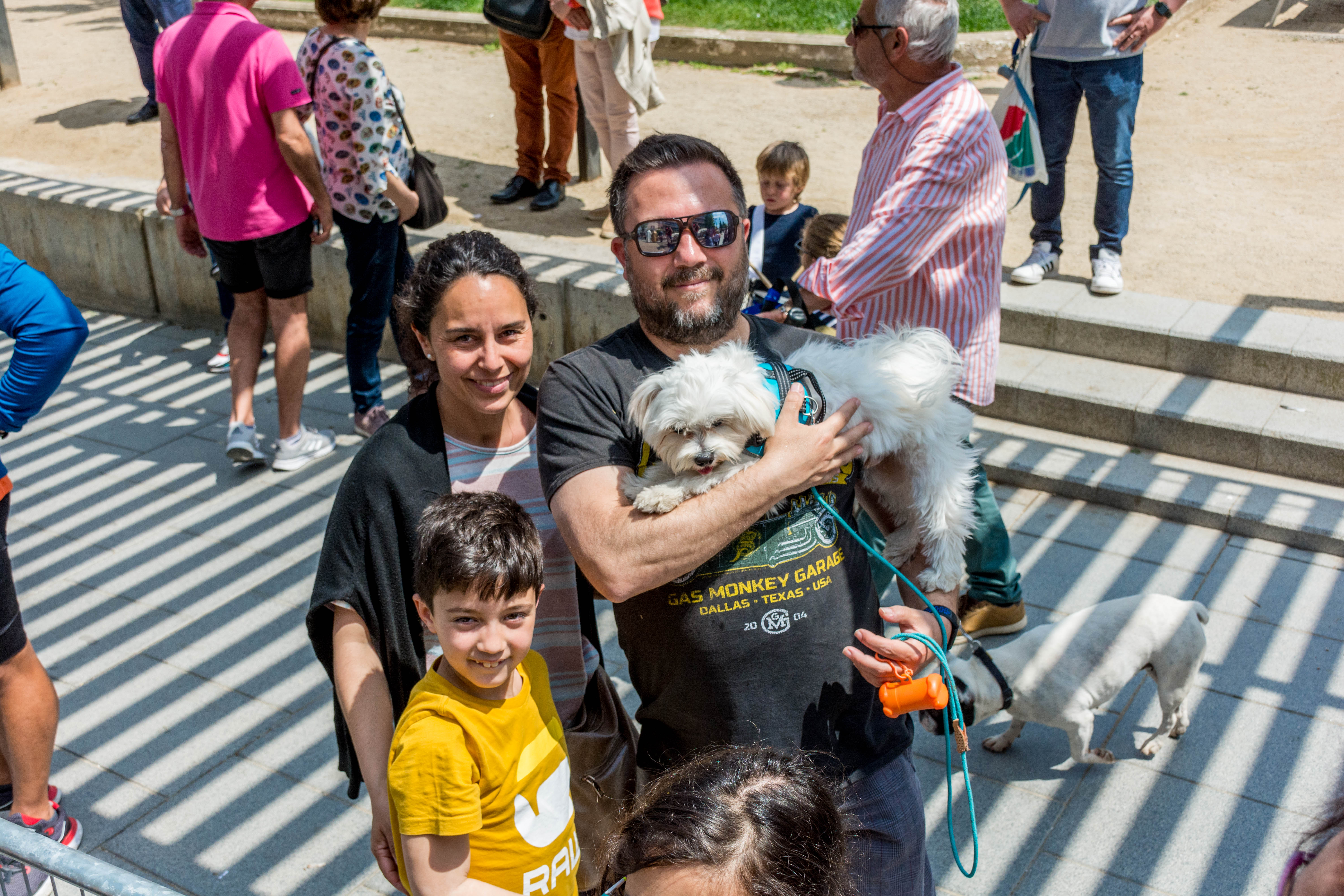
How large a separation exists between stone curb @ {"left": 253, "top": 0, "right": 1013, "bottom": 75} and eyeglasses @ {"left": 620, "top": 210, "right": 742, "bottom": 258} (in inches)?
301

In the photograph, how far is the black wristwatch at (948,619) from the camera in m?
2.40

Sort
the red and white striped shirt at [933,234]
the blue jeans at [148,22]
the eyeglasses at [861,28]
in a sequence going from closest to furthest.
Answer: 1. the red and white striped shirt at [933,234]
2. the eyeglasses at [861,28]
3. the blue jeans at [148,22]

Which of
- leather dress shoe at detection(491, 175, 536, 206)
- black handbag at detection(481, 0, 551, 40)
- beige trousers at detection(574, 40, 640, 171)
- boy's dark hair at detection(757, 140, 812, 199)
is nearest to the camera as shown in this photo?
boy's dark hair at detection(757, 140, 812, 199)

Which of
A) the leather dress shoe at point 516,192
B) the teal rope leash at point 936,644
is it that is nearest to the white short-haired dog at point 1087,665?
the teal rope leash at point 936,644

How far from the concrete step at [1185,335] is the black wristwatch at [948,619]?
12.5 feet

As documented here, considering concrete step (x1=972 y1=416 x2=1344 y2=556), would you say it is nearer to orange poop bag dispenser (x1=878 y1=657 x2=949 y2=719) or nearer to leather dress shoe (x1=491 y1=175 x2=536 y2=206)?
orange poop bag dispenser (x1=878 y1=657 x2=949 y2=719)

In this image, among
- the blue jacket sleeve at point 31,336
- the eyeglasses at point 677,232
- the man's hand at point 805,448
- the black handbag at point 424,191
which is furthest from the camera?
the black handbag at point 424,191

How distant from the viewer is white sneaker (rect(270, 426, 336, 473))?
5.93 m

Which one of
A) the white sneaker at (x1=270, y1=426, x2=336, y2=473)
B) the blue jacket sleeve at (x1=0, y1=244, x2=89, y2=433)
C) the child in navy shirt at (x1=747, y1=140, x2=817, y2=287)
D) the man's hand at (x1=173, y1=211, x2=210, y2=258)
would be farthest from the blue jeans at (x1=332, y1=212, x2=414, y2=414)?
the blue jacket sleeve at (x1=0, y1=244, x2=89, y2=433)

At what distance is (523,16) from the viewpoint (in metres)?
7.48

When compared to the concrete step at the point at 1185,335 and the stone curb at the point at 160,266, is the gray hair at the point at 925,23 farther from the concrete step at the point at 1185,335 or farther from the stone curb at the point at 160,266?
the stone curb at the point at 160,266

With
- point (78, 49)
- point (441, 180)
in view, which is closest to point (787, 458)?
point (441, 180)

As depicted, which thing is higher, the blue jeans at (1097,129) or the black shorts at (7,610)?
the blue jeans at (1097,129)

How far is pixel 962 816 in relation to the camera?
355 cm
